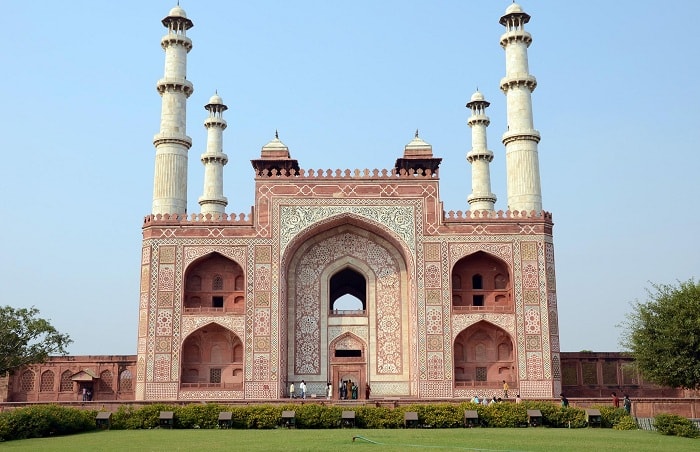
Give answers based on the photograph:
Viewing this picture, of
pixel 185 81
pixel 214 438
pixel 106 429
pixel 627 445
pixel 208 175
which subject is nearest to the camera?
pixel 627 445

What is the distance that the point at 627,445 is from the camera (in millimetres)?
13445

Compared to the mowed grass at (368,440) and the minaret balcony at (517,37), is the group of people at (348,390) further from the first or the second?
the minaret balcony at (517,37)

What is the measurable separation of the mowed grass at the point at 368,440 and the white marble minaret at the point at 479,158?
16810mm

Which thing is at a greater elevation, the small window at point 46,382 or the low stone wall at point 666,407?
the small window at point 46,382

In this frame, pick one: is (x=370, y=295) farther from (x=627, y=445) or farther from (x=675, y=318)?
(x=627, y=445)

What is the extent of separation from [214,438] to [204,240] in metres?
10.9

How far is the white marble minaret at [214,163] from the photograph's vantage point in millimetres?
33500

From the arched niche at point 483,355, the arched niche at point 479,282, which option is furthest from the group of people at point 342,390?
the arched niche at point 479,282

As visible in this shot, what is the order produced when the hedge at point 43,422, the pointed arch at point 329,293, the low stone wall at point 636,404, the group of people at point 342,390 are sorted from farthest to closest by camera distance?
1. the pointed arch at point 329,293
2. the group of people at point 342,390
3. the low stone wall at point 636,404
4. the hedge at point 43,422

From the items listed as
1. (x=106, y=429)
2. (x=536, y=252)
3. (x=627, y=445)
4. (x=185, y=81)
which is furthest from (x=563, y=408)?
(x=185, y=81)

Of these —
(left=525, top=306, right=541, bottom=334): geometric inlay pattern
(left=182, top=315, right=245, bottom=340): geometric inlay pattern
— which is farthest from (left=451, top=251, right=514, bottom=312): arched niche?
(left=182, top=315, right=245, bottom=340): geometric inlay pattern

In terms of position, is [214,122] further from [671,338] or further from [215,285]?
[671,338]

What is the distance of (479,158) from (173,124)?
39.7 ft

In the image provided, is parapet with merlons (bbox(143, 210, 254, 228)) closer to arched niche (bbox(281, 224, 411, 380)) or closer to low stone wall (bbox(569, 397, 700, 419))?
arched niche (bbox(281, 224, 411, 380))
